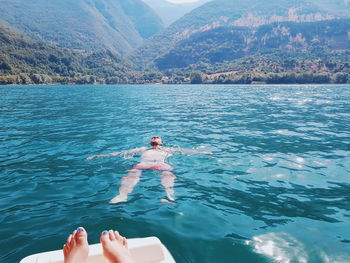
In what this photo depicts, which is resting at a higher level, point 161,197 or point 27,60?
point 27,60

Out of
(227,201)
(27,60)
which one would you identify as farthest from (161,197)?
(27,60)

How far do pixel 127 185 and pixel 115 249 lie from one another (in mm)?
4011

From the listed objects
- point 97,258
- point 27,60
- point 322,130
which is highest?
point 27,60

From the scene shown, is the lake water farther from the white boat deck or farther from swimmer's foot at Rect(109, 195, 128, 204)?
the white boat deck

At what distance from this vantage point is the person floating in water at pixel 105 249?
3892 millimetres

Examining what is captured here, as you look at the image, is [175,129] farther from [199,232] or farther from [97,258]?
[97,258]

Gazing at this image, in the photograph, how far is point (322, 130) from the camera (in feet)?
57.0

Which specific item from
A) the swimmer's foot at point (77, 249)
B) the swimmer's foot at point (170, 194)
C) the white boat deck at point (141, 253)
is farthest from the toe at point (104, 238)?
the swimmer's foot at point (170, 194)

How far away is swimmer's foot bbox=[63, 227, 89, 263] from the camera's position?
12.7 feet

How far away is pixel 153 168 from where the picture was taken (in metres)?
9.37

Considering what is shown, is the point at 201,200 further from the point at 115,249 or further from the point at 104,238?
the point at 115,249

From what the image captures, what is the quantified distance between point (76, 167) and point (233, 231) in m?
6.43

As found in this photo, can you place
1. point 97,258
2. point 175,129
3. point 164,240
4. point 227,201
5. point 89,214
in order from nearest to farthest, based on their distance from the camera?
point 97,258 < point 164,240 < point 89,214 < point 227,201 < point 175,129

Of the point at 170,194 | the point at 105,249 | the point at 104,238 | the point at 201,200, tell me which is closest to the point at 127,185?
the point at 170,194
